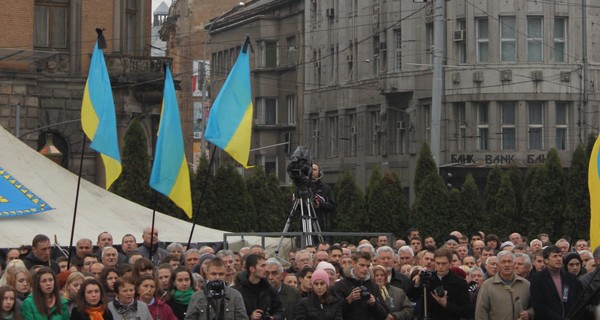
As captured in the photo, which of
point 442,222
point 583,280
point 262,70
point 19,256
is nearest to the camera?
point 583,280

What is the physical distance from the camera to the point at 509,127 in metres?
62.1

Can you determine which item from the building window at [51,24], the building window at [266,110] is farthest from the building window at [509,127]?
the building window at [266,110]

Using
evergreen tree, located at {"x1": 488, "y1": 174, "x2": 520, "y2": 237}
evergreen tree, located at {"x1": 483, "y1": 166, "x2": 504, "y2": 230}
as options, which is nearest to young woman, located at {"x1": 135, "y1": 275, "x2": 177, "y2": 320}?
evergreen tree, located at {"x1": 488, "y1": 174, "x2": 520, "y2": 237}

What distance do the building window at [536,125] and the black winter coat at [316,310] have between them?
150 feet

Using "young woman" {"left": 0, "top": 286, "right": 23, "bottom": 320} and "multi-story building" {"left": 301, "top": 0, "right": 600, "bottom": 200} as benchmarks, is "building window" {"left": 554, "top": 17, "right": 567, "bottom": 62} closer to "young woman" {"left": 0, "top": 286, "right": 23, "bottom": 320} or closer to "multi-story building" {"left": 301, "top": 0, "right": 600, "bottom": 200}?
"multi-story building" {"left": 301, "top": 0, "right": 600, "bottom": 200}

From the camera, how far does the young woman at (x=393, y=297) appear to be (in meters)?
18.1

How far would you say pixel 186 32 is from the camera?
10262cm

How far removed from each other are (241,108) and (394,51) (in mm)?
42030

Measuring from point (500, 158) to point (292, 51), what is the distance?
61.6ft

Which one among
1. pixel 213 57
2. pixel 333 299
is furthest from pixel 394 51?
pixel 333 299

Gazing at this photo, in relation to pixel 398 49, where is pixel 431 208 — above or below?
below

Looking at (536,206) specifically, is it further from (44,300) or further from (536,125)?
(44,300)

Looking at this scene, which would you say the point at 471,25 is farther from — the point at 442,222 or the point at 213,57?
the point at 213,57

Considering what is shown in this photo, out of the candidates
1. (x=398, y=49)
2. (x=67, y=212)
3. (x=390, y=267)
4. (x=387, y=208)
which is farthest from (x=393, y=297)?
(x=398, y=49)
